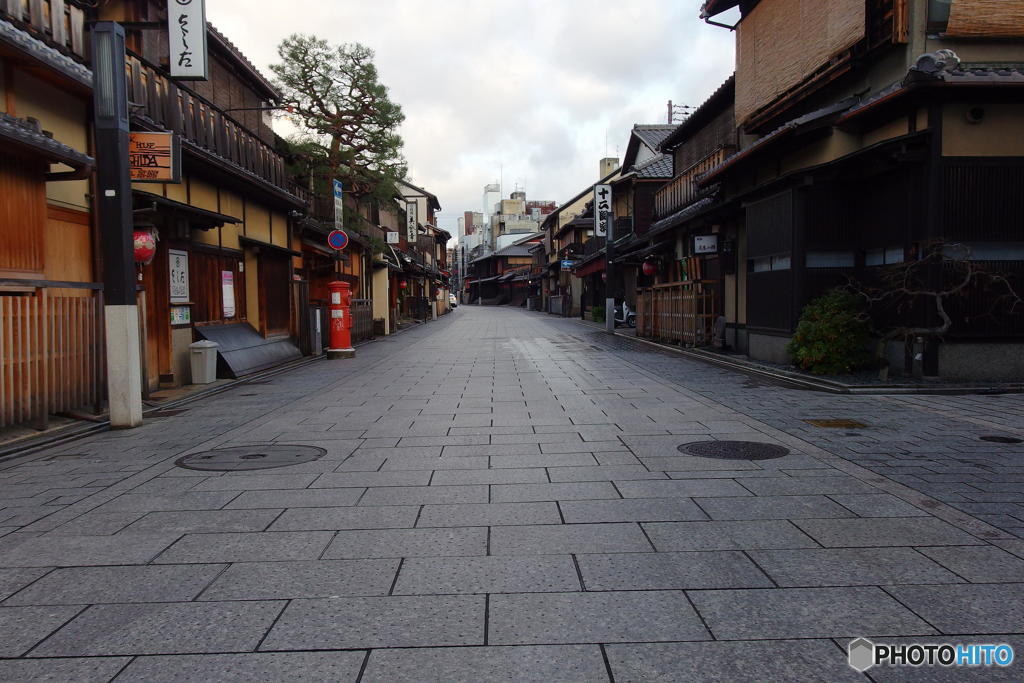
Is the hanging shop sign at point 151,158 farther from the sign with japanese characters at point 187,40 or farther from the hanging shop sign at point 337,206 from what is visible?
the hanging shop sign at point 337,206

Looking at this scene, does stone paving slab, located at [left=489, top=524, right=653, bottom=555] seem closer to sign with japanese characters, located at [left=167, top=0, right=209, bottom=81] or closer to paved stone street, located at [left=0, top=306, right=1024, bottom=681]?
paved stone street, located at [left=0, top=306, right=1024, bottom=681]

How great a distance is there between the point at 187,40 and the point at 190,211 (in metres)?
2.99

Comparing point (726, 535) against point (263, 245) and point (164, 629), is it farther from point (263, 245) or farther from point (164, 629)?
point (263, 245)

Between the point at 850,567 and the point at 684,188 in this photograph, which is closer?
the point at 850,567

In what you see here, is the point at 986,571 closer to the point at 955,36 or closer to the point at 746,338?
the point at 955,36

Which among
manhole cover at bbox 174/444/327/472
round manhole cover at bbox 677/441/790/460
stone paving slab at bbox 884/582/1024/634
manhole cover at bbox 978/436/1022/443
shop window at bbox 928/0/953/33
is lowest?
stone paving slab at bbox 884/582/1024/634

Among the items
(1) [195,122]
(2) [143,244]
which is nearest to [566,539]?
(2) [143,244]

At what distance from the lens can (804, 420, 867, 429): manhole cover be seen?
8172 millimetres

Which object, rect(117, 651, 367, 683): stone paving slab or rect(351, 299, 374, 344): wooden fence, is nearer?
rect(117, 651, 367, 683): stone paving slab

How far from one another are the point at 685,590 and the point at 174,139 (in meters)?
9.87

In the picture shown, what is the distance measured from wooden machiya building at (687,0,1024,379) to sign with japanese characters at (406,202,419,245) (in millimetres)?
33839

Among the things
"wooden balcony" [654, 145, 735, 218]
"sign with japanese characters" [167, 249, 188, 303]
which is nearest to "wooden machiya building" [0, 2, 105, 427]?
"sign with japanese characters" [167, 249, 188, 303]

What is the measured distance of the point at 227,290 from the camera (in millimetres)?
15352

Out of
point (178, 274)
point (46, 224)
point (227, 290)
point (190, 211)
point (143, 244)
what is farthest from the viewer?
point (227, 290)
